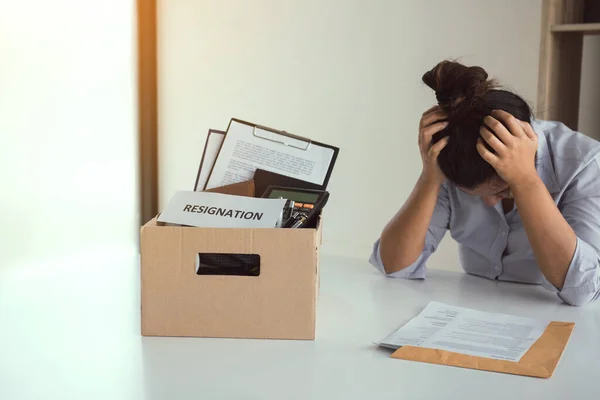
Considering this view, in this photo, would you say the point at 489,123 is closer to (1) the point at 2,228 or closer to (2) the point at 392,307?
(2) the point at 392,307

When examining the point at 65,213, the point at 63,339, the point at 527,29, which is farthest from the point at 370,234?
the point at 63,339

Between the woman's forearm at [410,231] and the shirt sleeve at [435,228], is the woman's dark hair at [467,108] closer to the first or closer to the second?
the woman's forearm at [410,231]

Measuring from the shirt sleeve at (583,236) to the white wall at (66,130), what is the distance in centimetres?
226

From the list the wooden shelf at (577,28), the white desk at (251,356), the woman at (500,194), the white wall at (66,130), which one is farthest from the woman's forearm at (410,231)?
the white wall at (66,130)

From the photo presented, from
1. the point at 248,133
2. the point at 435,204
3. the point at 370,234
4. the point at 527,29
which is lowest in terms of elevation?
the point at 370,234

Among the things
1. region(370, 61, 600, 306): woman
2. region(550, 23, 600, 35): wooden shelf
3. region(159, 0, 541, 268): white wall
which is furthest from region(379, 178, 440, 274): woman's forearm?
region(159, 0, 541, 268): white wall

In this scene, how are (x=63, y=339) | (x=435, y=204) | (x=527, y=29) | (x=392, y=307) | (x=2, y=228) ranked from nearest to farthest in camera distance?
1. (x=63, y=339)
2. (x=392, y=307)
3. (x=435, y=204)
4. (x=527, y=29)
5. (x=2, y=228)

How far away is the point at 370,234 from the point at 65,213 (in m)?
1.35

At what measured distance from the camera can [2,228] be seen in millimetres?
2986

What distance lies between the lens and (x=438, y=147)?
56.1 inches

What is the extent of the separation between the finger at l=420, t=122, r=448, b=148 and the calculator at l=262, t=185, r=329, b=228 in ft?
0.86

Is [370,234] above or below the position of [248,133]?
below

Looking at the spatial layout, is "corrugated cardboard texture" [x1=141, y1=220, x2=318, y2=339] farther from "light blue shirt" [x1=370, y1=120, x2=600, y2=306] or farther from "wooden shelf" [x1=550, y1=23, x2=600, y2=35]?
"wooden shelf" [x1=550, y1=23, x2=600, y2=35]

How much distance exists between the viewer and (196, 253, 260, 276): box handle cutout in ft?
3.83
